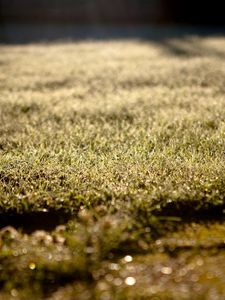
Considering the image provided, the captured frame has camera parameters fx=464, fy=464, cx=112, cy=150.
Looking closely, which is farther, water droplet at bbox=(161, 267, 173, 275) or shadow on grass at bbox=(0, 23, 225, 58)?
shadow on grass at bbox=(0, 23, 225, 58)

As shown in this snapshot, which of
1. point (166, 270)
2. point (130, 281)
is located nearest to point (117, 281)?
point (130, 281)

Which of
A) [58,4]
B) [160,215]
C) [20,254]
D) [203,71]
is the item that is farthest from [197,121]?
[58,4]

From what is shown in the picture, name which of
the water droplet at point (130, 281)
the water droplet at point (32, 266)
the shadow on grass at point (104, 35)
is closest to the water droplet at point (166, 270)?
the water droplet at point (130, 281)

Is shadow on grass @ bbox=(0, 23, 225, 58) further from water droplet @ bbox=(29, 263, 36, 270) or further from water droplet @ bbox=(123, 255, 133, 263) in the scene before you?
water droplet @ bbox=(29, 263, 36, 270)

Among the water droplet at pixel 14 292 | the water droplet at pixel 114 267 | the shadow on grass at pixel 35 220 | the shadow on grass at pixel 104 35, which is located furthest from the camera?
the shadow on grass at pixel 104 35

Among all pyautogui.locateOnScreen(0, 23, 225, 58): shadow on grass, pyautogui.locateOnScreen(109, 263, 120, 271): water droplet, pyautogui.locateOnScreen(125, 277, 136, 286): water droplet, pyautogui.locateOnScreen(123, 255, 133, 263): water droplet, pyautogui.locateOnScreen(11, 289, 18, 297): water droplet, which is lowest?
pyautogui.locateOnScreen(0, 23, 225, 58): shadow on grass

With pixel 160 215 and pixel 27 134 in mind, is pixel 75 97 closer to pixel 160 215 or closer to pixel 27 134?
pixel 27 134

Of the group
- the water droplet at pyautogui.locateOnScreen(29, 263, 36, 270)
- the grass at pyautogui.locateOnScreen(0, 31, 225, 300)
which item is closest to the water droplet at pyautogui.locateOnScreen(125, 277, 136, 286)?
the grass at pyautogui.locateOnScreen(0, 31, 225, 300)

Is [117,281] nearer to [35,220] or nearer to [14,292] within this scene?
[14,292]

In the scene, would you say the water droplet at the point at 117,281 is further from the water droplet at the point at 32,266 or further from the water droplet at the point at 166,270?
the water droplet at the point at 32,266
